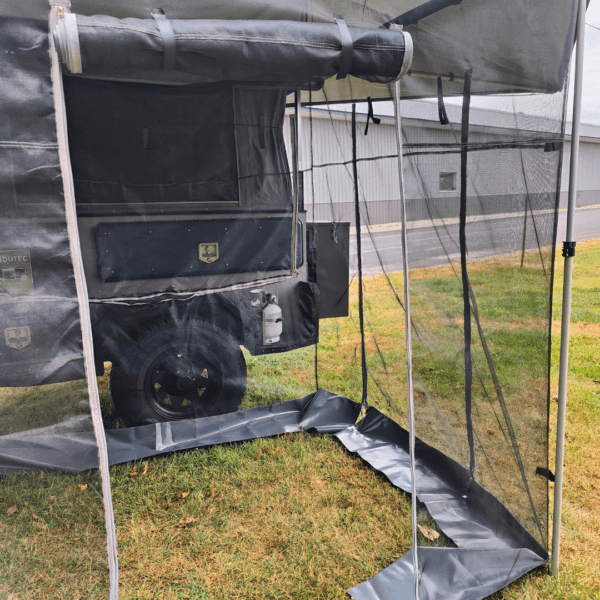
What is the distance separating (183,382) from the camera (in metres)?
3.29

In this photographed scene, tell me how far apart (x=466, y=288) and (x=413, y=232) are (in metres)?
0.35

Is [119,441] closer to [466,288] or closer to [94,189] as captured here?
[94,189]

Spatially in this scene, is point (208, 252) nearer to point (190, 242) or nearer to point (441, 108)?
point (190, 242)

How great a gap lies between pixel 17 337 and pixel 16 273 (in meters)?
0.17

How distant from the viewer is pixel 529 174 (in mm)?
2027

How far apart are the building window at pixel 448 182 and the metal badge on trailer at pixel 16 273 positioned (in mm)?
1688

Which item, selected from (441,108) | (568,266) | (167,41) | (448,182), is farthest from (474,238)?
(167,41)

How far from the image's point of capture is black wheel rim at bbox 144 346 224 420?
3.19 meters

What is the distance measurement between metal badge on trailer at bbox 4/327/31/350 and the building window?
175 centimetres

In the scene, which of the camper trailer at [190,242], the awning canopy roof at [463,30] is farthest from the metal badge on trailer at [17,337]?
the camper trailer at [190,242]

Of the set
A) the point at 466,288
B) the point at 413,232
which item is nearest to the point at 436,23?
the point at 413,232

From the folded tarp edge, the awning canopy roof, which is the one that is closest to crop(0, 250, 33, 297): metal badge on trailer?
the folded tarp edge

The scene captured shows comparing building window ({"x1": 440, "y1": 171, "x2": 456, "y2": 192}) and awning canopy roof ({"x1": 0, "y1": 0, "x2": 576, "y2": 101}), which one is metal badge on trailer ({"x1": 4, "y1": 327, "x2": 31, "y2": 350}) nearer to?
awning canopy roof ({"x1": 0, "y1": 0, "x2": 576, "y2": 101})

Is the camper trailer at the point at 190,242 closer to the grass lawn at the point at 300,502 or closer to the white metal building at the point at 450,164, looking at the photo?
the grass lawn at the point at 300,502
